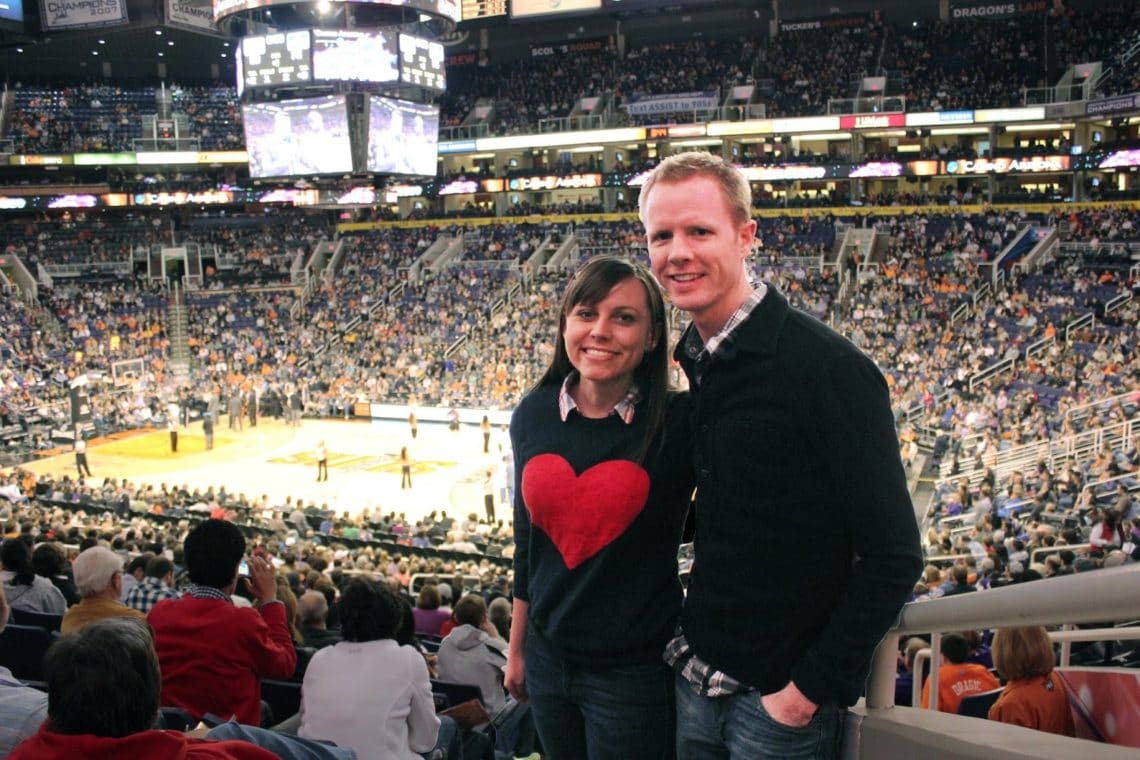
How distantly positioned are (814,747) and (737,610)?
343mm

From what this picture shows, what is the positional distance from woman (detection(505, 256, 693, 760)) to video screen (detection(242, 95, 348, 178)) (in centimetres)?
2412

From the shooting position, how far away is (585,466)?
2.82m

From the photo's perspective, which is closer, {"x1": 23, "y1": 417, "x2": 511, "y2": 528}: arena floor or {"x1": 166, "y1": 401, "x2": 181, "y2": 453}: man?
{"x1": 23, "y1": 417, "x2": 511, "y2": 528}: arena floor

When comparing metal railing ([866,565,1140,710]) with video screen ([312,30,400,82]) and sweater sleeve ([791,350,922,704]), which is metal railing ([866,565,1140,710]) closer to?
sweater sleeve ([791,350,922,704])

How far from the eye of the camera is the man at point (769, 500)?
2252 millimetres

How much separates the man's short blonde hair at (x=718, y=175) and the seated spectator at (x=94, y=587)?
13.2 ft

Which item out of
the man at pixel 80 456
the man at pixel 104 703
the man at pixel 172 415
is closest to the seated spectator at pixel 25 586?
the man at pixel 104 703

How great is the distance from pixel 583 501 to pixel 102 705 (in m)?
1.26

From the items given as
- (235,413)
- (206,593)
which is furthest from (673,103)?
(206,593)

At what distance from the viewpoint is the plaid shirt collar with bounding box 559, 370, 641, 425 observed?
2.84 m

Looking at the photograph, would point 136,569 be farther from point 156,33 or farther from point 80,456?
point 156,33

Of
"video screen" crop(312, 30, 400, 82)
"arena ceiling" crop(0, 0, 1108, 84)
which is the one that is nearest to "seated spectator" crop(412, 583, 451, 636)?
"video screen" crop(312, 30, 400, 82)

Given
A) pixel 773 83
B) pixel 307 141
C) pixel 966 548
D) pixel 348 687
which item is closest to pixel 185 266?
pixel 307 141

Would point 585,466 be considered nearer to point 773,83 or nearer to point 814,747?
point 814,747
